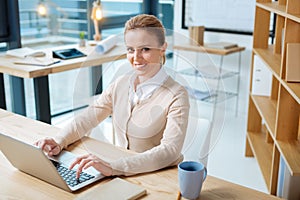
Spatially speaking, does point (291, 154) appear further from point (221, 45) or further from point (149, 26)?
point (221, 45)

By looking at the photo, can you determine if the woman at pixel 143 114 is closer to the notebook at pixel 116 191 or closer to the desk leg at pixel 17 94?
the notebook at pixel 116 191

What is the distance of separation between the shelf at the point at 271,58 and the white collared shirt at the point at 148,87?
1133mm

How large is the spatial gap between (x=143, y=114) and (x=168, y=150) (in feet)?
0.54

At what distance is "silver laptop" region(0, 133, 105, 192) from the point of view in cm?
114

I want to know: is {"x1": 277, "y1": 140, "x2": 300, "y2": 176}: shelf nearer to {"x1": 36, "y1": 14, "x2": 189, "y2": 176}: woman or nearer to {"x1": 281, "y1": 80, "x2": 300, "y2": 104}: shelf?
{"x1": 281, "y1": 80, "x2": 300, "y2": 104}: shelf

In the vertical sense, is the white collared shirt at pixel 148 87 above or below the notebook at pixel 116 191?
above

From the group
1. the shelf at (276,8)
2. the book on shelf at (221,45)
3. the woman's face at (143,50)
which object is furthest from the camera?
the book on shelf at (221,45)

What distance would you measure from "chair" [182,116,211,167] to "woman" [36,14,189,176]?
0.08 feet

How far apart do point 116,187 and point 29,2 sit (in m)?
2.74

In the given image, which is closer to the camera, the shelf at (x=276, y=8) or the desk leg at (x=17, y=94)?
the shelf at (x=276, y=8)

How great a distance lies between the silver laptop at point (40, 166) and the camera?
1138 mm

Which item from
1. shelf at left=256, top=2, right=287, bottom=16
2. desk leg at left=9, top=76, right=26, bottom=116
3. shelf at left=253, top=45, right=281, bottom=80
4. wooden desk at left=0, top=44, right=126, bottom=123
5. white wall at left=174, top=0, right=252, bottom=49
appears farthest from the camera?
white wall at left=174, top=0, right=252, bottom=49

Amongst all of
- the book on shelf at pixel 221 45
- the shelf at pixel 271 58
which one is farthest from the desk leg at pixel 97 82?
the book on shelf at pixel 221 45

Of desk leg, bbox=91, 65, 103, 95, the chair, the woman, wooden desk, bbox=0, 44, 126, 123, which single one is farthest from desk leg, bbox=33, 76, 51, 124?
the chair
